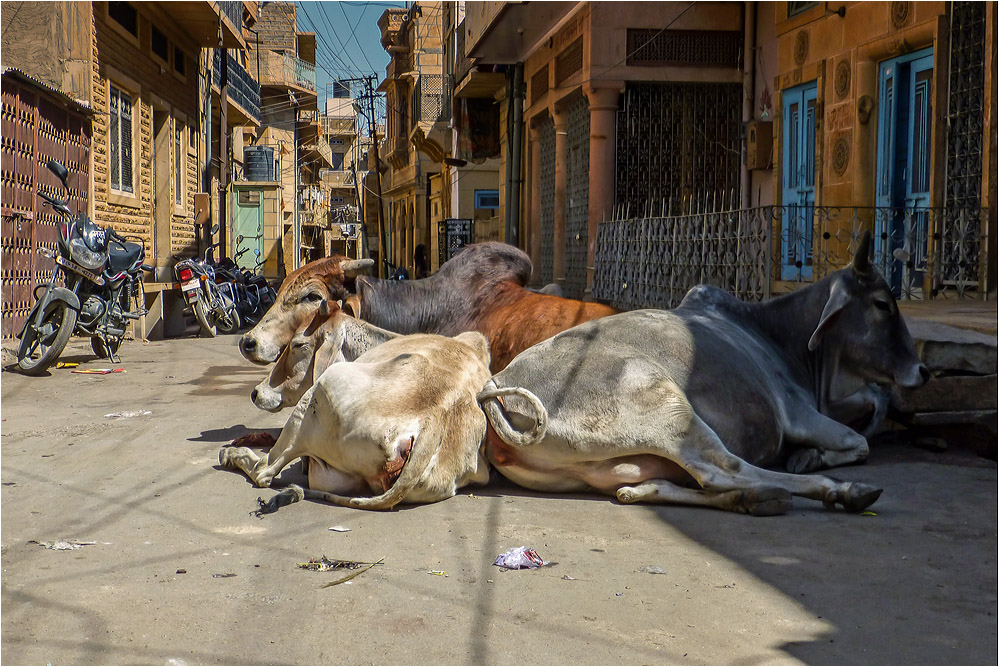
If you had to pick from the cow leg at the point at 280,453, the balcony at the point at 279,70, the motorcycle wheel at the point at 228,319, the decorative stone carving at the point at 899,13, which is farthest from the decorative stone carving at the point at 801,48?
the balcony at the point at 279,70

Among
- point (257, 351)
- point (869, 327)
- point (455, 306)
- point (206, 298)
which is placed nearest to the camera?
point (869, 327)

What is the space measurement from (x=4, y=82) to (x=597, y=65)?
7.12 metres

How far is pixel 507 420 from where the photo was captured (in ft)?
14.2

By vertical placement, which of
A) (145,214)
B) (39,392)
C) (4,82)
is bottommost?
(39,392)

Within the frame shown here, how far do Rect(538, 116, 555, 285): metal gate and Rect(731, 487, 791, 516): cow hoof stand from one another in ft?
45.9

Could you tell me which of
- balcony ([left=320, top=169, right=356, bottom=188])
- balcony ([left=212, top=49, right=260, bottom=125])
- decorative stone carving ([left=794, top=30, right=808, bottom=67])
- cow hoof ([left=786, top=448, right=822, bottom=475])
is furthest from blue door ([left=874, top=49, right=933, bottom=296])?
balcony ([left=320, top=169, right=356, bottom=188])

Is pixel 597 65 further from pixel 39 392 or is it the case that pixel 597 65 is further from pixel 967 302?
pixel 39 392

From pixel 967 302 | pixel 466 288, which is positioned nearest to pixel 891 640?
pixel 466 288

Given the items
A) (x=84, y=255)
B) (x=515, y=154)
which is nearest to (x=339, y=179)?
(x=515, y=154)

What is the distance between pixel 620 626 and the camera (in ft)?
9.41

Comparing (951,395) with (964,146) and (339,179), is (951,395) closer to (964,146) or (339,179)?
(964,146)

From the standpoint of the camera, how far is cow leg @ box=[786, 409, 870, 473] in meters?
4.79

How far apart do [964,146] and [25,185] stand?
31.0 feet

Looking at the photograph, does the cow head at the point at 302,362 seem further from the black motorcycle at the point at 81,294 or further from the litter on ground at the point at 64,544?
the black motorcycle at the point at 81,294
